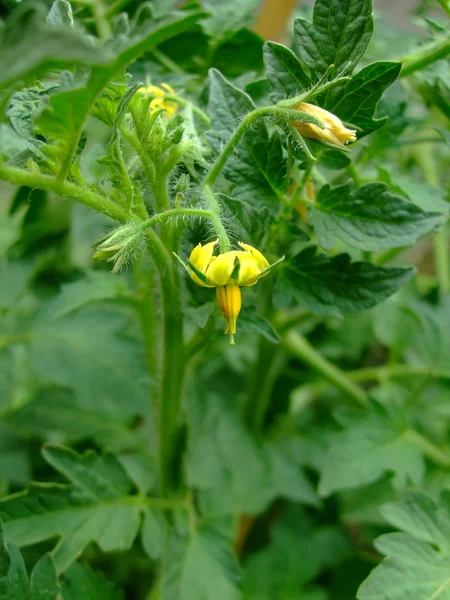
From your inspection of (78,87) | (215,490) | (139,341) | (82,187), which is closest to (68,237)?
(139,341)

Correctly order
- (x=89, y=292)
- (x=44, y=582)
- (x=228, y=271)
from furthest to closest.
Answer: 1. (x=89, y=292)
2. (x=44, y=582)
3. (x=228, y=271)

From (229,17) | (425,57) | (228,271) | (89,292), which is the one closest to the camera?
(228,271)

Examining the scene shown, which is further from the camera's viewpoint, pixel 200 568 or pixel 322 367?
pixel 322 367

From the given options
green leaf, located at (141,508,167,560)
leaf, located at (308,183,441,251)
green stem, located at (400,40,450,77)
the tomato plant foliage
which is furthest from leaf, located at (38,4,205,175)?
green leaf, located at (141,508,167,560)

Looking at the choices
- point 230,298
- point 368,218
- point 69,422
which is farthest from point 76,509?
point 368,218

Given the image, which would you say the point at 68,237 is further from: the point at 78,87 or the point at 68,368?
the point at 78,87

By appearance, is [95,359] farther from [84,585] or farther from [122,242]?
[122,242]

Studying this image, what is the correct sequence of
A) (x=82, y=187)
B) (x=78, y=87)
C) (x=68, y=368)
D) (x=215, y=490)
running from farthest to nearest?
(x=68, y=368) < (x=215, y=490) < (x=82, y=187) < (x=78, y=87)
